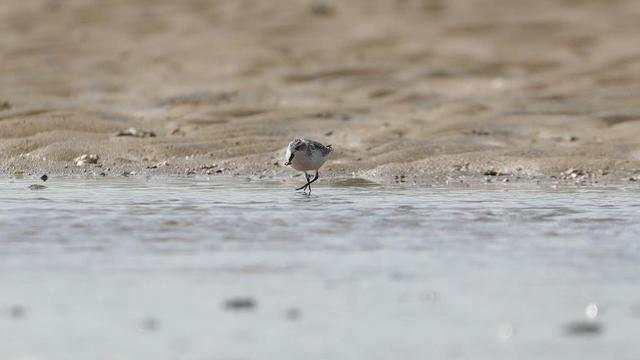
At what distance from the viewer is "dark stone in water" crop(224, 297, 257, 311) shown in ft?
22.1

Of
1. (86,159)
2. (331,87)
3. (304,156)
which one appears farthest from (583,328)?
(331,87)

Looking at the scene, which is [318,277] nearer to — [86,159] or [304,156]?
[304,156]

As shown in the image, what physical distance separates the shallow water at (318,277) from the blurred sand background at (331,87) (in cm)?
348

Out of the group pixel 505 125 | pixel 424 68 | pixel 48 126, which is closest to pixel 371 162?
pixel 505 125

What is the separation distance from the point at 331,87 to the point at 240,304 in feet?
42.4

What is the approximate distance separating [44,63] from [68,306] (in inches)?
570

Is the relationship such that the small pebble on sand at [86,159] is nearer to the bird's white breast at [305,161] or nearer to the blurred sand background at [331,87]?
the blurred sand background at [331,87]

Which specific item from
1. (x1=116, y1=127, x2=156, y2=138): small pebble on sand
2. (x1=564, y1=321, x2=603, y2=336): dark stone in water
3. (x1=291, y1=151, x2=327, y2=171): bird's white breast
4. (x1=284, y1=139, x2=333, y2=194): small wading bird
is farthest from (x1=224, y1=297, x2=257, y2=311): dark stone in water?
(x1=116, y1=127, x2=156, y2=138): small pebble on sand

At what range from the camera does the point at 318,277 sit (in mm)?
7605

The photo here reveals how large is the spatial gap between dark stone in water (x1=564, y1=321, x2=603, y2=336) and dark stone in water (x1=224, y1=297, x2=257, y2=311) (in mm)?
1317

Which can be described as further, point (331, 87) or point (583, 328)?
point (331, 87)

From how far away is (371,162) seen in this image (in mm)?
15188

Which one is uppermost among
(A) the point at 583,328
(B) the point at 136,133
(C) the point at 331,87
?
(C) the point at 331,87

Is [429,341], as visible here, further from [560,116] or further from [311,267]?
[560,116]
